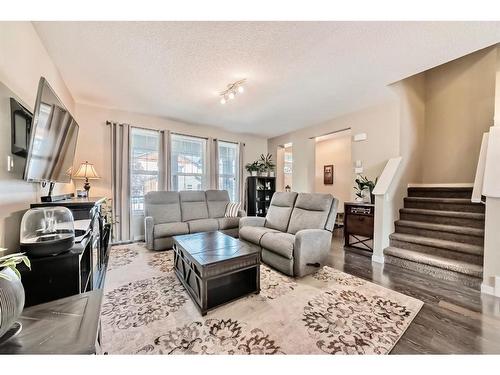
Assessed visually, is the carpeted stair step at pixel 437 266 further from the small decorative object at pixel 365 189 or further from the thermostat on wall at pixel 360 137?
the thermostat on wall at pixel 360 137

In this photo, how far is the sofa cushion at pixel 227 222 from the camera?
3.94m

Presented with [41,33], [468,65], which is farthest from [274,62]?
[468,65]

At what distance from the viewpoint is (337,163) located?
18.9 feet

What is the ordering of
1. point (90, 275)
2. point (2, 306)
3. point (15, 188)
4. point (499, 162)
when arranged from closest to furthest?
point (2, 306) → point (15, 188) → point (90, 275) → point (499, 162)

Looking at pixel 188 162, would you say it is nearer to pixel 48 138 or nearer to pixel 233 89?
pixel 233 89

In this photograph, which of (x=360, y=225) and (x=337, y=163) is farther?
(x=337, y=163)

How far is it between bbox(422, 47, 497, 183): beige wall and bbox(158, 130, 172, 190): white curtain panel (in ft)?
16.8

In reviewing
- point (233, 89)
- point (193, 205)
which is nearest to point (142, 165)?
point (193, 205)

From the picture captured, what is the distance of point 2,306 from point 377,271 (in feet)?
10.5

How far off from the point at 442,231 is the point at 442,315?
1629 millimetres

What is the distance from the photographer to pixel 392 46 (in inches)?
78.1

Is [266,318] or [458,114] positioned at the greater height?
[458,114]
